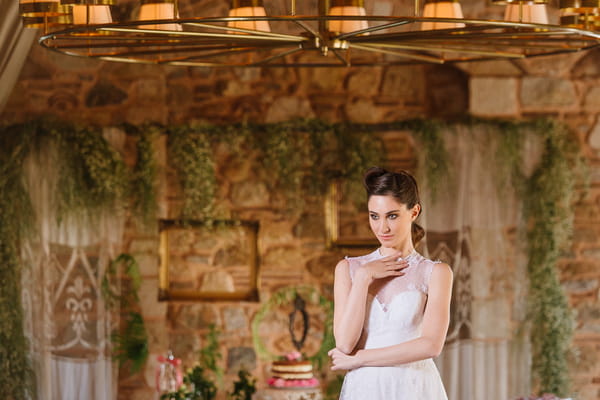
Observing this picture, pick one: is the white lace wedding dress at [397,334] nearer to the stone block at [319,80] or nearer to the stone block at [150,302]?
the stone block at [150,302]

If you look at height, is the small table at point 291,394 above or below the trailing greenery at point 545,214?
below

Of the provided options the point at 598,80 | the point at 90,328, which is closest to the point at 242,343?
the point at 90,328

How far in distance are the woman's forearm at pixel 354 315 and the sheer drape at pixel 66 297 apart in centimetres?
352

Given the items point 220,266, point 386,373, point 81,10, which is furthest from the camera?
point 220,266

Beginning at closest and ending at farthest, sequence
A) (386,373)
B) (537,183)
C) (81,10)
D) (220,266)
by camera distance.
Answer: (386,373), (81,10), (537,183), (220,266)

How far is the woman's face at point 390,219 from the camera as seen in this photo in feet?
8.02

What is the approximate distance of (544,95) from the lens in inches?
226

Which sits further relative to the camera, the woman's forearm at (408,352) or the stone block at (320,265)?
the stone block at (320,265)

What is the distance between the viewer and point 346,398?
2.50m

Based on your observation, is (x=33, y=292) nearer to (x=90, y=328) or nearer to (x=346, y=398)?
(x=90, y=328)

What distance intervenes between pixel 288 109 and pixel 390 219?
11.8 feet

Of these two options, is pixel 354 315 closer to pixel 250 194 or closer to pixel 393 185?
Answer: pixel 393 185

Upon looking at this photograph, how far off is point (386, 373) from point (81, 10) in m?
1.61

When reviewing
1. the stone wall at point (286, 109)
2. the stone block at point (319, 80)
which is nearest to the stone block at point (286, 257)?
the stone wall at point (286, 109)
